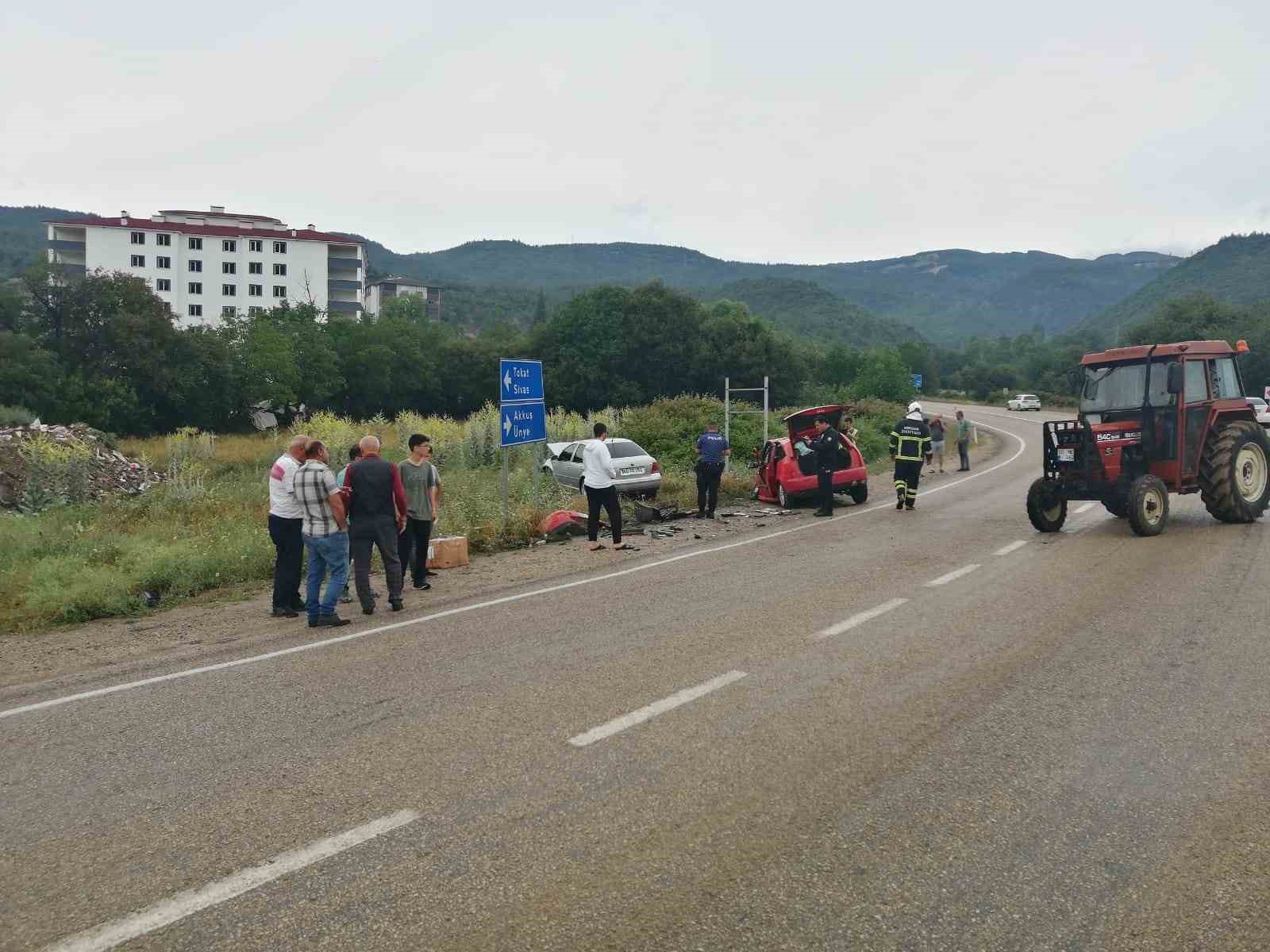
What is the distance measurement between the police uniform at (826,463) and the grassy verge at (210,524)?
9.52 ft

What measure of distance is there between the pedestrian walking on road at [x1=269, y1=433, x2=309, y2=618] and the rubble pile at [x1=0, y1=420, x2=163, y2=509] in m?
14.2

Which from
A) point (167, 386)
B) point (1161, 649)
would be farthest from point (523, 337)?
point (1161, 649)

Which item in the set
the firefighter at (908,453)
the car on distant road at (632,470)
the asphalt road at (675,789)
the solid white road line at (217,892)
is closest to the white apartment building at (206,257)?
the car on distant road at (632,470)

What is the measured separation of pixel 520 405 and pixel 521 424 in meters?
0.30

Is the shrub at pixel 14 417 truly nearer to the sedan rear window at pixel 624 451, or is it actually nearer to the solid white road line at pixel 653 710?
the sedan rear window at pixel 624 451

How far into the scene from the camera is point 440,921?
345cm

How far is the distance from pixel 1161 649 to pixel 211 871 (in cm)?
650

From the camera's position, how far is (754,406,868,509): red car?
18.9 m

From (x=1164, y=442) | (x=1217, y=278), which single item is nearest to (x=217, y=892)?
(x=1164, y=442)

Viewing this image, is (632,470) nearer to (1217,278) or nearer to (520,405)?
(520,405)

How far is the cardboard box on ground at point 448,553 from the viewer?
12633 mm

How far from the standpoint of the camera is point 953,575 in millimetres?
10539

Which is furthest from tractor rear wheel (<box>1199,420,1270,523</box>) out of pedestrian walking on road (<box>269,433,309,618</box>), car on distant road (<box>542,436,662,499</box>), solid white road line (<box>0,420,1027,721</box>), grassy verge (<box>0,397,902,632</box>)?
pedestrian walking on road (<box>269,433,309,618</box>)

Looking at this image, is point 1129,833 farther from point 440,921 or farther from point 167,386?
point 167,386
